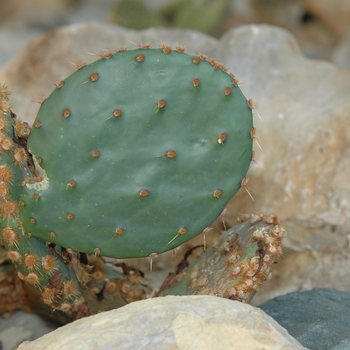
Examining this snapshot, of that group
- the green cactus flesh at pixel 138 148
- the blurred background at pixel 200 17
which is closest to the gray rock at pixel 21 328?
the green cactus flesh at pixel 138 148

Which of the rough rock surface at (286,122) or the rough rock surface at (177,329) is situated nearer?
the rough rock surface at (177,329)

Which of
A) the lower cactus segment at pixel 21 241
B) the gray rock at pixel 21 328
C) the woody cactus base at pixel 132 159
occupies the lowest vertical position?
the gray rock at pixel 21 328

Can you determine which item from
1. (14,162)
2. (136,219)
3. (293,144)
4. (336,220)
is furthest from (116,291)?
(293,144)

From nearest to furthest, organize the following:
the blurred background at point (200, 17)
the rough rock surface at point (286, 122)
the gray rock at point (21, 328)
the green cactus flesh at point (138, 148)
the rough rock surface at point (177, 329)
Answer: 1. the rough rock surface at point (177, 329)
2. the green cactus flesh at point (138, 148)
3. the gray rock at point (21, 328)
4. the rough rock surface at point (286, 122)
5. the blurred background at point (200, 17)

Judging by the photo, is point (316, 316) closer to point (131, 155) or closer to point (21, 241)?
point (131, 155)

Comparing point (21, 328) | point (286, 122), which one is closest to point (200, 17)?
point (286, 122)

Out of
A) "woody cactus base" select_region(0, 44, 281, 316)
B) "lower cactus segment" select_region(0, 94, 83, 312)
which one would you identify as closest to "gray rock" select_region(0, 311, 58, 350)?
"lower cactus segment" select_region(0, 94, 83, 312)

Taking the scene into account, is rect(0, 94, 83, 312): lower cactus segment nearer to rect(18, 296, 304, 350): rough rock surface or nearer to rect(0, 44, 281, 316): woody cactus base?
rect(0, 44, 281, 316): woody cactus base

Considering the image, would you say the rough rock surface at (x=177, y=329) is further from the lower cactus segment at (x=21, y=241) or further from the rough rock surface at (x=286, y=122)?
the rough rock surface at (x=286, y=122)

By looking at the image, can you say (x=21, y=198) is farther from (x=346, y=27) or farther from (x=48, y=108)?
(x=346, y=27)
